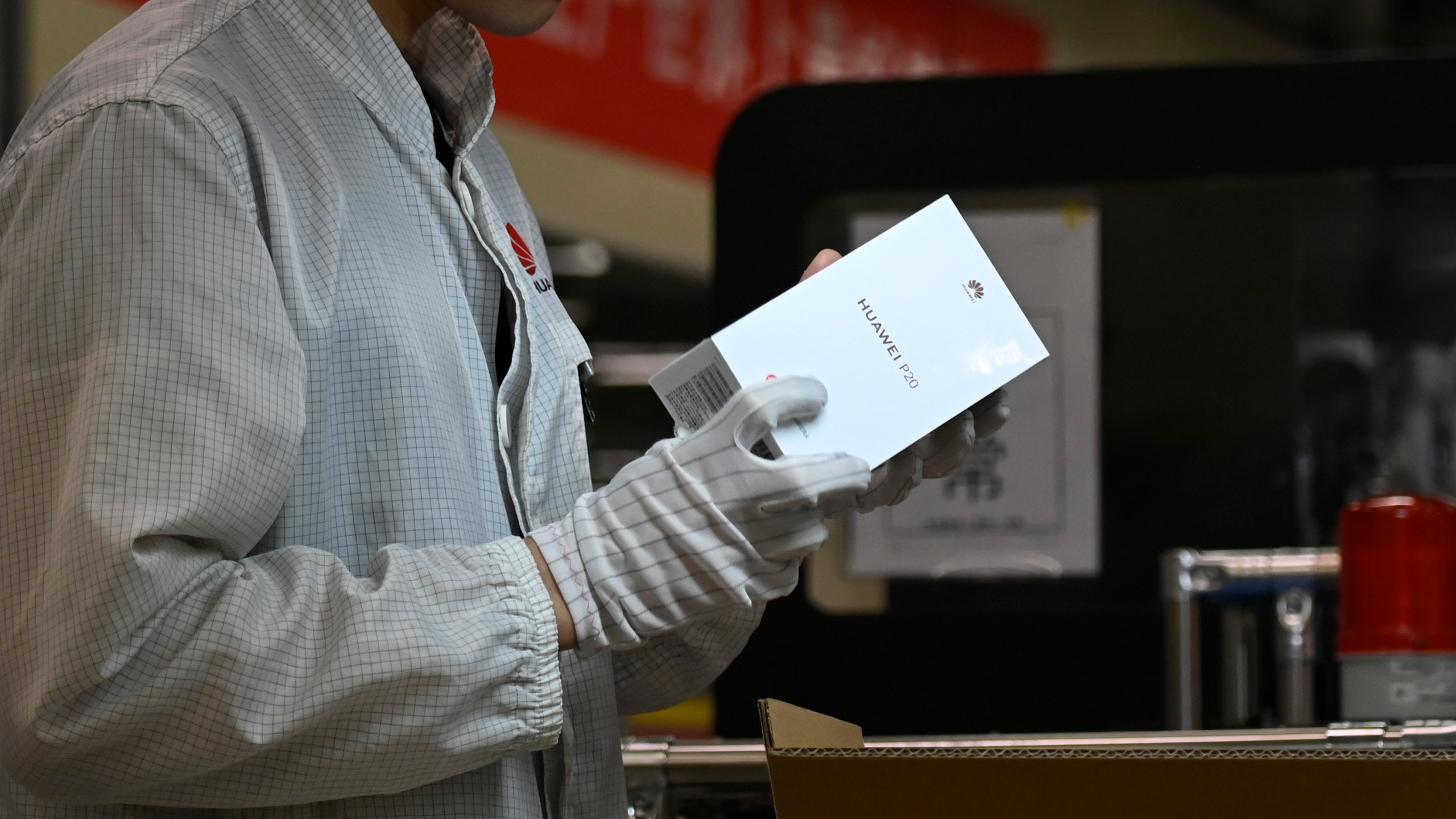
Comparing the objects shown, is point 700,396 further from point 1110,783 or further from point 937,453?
point 1110,783

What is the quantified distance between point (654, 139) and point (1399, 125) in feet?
5.84

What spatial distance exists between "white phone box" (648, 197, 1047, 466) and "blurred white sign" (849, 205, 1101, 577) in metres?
0.98

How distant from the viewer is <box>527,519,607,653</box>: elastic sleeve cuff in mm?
943

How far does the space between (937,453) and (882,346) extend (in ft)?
0.55

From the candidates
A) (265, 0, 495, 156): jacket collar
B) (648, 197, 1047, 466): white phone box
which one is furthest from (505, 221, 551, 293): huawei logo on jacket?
(648, 197, 1047, 466): white phone box

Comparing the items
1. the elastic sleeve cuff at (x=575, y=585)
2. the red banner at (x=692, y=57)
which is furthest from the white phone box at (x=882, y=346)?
the red banner at (x=692, y=57)

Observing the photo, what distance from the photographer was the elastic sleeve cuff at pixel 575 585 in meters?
0.94

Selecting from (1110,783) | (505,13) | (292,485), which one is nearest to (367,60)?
(505,13)

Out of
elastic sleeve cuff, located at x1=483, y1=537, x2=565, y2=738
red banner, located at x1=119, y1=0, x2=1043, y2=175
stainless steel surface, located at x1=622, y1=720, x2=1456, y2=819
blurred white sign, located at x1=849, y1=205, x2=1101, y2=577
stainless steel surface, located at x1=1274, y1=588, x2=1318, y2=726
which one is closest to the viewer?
elastic sleeve cuff, located at x1=483, y1=537, x2=565, y2=738

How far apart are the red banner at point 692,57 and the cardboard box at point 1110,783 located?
197 centimetres

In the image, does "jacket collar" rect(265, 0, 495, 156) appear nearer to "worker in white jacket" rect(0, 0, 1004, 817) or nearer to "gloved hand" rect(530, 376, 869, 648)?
"worker in white jacket" rect(0, 0, 1004, 817)

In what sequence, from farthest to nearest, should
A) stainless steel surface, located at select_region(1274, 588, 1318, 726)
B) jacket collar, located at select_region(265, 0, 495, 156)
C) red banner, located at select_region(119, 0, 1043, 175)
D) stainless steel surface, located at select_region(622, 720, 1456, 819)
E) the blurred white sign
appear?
red banner, located at select_region(119, 0, 1043, 175) < the blurred white sign < stainless steel surface, located at select_region(1274, 588, 1318, 726) < stainless steel surface, located at select_region(622, 720, 1456, 819) < jacket collar, located at select_region(265, 0, 495, 156)

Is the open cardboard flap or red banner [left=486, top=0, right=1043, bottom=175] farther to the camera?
red banner [left=486, top=0, right=1043, bottom=175]

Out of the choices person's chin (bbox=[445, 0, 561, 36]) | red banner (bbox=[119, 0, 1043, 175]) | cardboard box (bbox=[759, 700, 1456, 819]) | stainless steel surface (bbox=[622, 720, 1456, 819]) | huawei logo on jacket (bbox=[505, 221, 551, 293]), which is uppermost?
red banner (bbox=[119, 0, 1043, 175])
